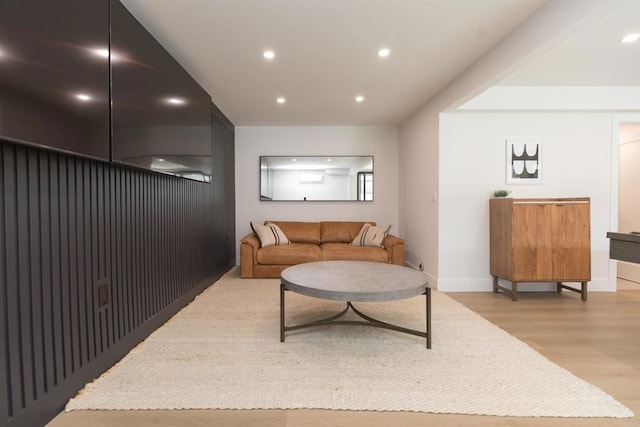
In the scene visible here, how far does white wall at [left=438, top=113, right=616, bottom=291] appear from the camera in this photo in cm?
356

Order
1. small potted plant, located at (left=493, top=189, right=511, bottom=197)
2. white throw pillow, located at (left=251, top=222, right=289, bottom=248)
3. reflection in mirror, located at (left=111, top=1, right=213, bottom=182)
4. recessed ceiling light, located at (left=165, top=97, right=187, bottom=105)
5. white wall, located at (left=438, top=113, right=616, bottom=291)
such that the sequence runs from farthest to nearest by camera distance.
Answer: white throw pillow, located at (left=251, top=222, right=289, bottom=248) < white wall, located at (left=438, top=113, right=616, bottom=291) < small potted plant, located at (left=493, top=189, right=511, bottom=197) < recessed ceiling light, located at (left=165, top=97, right=187, bottom=105) < reflection in mirror, located at (left=111, top=1, right=213, bottom=182)

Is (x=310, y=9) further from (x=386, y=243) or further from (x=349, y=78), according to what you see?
(x=386, y=243)

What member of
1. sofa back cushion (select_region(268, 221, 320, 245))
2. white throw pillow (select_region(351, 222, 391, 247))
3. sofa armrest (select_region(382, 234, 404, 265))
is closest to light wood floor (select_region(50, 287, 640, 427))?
sofa armrest (select_region(382, 234, 404, 265))

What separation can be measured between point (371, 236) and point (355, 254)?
1.63ft

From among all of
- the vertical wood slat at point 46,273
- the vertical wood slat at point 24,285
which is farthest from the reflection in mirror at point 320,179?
the vertical wood slat at point 24,285

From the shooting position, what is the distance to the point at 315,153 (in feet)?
16.7

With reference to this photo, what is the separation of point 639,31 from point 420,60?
1634 mm

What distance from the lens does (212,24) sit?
2.16m

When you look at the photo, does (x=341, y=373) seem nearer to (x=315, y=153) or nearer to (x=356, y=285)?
(x=356, y=285)

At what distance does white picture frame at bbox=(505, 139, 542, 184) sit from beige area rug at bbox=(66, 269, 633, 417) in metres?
2.00

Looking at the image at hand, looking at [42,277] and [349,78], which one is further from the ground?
[349,78]

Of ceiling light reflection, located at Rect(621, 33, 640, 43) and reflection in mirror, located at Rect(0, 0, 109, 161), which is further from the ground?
ceiling light reflection, located at Rect(621, 33, 640, 43)

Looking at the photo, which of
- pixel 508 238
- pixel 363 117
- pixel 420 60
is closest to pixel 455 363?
pixel 508 238

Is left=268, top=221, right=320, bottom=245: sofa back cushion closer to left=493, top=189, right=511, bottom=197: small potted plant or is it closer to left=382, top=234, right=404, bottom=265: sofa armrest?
left=382, top=234, right=404, bottom=265: sofa armrest
